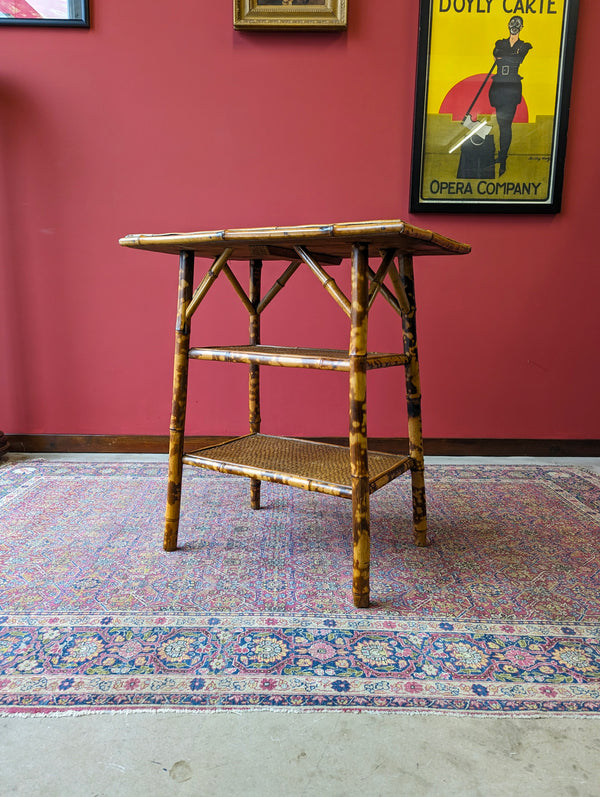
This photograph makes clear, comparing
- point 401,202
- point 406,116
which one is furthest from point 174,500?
point 406,116

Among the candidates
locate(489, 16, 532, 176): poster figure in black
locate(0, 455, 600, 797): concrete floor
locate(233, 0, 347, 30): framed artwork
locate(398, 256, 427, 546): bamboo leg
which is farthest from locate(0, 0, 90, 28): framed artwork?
locate(0, 455, 600, 797): concrete floor

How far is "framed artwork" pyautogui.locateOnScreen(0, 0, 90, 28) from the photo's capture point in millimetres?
2432

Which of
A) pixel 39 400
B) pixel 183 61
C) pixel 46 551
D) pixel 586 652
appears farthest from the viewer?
pixel 39 400

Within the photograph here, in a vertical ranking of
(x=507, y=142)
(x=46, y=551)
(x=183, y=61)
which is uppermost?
(x=183, y=61)

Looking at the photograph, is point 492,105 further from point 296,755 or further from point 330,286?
point 296,755

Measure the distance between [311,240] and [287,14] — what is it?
1755mm

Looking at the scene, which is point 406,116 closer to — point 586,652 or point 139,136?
point 139,136

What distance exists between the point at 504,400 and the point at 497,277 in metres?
0.63

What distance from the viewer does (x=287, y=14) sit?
2.41m

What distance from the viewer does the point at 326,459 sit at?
167 centimetres

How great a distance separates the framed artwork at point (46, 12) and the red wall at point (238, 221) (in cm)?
4

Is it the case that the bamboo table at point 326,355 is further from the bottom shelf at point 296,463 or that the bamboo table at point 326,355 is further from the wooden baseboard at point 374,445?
the wooden baseboard at point 374,445

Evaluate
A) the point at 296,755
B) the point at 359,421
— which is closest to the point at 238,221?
the point at 359,421

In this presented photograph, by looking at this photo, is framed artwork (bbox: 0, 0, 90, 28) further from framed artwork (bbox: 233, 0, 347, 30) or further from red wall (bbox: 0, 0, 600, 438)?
framed artwork (bbox: 233, 0, 347, 30)
